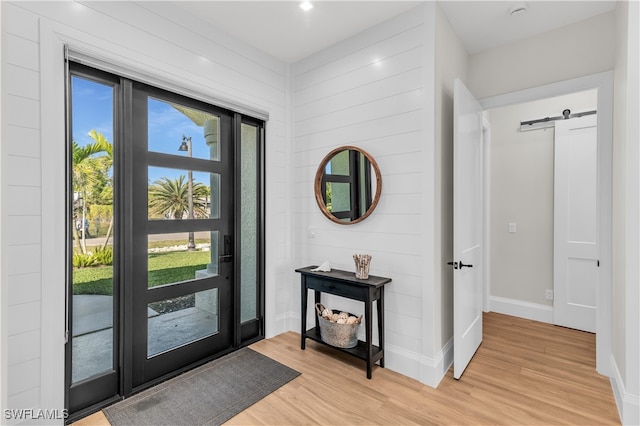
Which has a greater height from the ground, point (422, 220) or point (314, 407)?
point (422, 220)

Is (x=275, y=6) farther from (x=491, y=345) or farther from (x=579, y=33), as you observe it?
(x=491, y=345)

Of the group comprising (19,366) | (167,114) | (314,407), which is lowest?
(314,407)

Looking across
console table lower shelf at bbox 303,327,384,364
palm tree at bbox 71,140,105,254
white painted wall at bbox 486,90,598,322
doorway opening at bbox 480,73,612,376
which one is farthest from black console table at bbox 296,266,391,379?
white painted wall at bbox 486,90,598,322

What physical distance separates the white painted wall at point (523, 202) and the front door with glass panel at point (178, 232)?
3.12 meters

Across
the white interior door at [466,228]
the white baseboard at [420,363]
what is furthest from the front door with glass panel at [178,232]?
the white interior door at [466,228]

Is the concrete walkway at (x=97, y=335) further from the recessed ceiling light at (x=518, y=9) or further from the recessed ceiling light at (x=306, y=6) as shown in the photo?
Result: the recessed ceiling light at (x=518, y=9)

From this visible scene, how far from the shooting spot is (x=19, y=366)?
167 centimetres

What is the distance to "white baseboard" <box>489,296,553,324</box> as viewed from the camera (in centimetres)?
349

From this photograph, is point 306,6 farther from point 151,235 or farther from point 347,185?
point 151,235

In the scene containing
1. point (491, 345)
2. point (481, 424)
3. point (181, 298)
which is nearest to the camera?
point (481, 424)

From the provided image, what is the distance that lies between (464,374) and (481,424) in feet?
1.93

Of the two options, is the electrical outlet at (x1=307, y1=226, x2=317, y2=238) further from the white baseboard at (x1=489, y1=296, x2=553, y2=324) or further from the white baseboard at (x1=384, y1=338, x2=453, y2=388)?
the white baseboard at (x1=489, y1=296, x2=553, y2=324)

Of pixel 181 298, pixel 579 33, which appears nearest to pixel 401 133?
pixel 579 33

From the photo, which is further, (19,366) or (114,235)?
(114,235)
